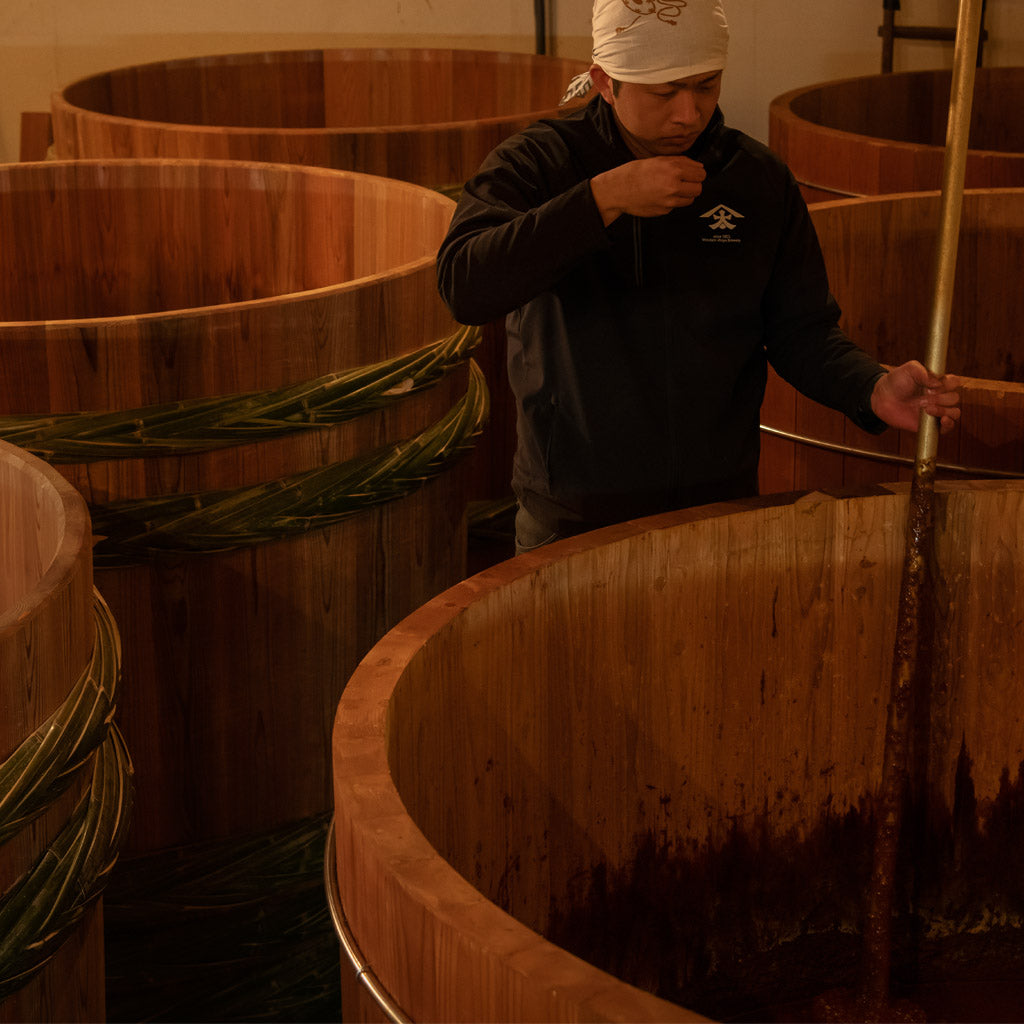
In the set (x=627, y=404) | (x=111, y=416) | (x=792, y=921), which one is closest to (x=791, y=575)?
(x=627, y=404)

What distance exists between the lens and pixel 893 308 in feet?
10.8

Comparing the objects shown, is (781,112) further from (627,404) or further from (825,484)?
(627,404)

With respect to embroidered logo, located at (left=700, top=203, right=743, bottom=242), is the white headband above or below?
above

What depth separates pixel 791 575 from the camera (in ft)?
6.29

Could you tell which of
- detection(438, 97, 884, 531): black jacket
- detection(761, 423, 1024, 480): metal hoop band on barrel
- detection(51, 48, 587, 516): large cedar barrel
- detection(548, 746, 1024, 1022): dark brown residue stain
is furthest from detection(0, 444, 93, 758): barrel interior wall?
detection(51, 48, 587, 516): large cedar barrel

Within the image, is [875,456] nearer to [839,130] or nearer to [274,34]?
[839,130]

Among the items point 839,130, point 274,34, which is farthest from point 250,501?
point 274,34

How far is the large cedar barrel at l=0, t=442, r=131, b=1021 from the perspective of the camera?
1.53 meters

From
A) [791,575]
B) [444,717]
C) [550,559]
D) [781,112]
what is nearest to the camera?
[444,717]

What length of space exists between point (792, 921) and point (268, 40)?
4594mm

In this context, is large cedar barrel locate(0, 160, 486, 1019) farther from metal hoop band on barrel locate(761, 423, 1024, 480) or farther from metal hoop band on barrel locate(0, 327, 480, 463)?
metal hoop band on barrel locate(761, 423, 1024, 480)

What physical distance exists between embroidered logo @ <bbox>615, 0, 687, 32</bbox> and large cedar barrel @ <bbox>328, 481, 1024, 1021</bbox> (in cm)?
59

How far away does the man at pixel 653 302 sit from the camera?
6.41 ft

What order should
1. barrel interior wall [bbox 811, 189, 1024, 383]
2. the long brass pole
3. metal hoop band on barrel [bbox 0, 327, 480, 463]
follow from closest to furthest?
the long brass pole → metal hoop band on barrel [bbox 0, 327, 480, 463] → barrel interior wall [bbox 811, 189, 1024, 383]
